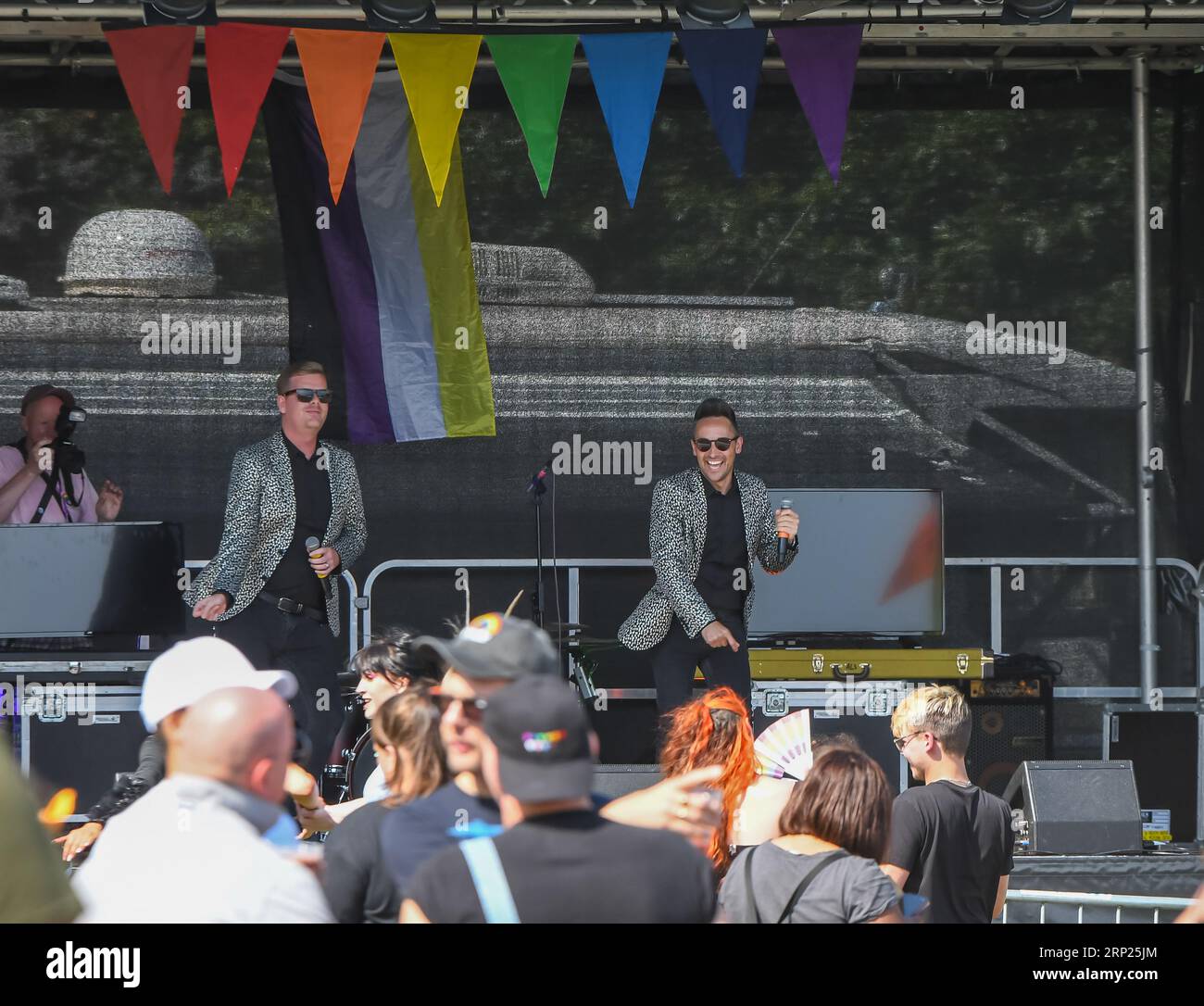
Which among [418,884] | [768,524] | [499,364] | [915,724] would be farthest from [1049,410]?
[418,884]

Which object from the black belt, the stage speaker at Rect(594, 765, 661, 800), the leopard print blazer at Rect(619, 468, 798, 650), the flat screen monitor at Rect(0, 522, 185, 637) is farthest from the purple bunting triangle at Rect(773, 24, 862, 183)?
the flat screen monitor at Rect(0, 522, 185, 637)

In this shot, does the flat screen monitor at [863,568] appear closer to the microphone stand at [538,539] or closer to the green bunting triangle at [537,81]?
the microphone stand at [538,539]

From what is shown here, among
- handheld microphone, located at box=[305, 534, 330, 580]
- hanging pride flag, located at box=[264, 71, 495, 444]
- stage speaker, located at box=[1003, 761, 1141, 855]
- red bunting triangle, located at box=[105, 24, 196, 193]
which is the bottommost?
stage speaker, located at box=[1003, 761, 1141, 855]

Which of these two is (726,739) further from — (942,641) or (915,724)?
(942,641)

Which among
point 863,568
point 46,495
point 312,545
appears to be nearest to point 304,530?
point 312,545

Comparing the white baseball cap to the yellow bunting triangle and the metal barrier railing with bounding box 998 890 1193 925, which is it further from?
the yellow bunting triangle

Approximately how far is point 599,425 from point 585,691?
1411mm

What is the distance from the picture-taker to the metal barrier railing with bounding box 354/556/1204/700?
7430 mm

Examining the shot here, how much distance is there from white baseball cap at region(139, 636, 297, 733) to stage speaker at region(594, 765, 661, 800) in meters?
2.20

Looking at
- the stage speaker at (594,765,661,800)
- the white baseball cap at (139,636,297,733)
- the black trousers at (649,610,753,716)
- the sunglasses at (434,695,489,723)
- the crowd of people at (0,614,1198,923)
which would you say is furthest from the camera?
the black trousers at (649,610,753,716)

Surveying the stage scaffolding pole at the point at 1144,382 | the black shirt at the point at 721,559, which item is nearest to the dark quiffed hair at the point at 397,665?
the black shirt at the point at 721,559

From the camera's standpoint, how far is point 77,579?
651 cm

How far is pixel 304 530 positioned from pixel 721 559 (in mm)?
1673

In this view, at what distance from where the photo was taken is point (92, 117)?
7379 mm
